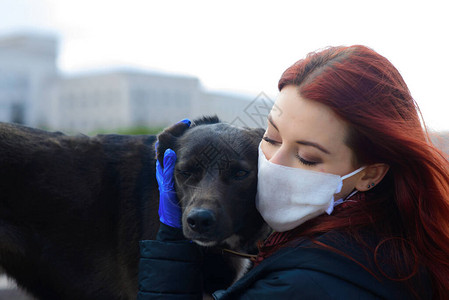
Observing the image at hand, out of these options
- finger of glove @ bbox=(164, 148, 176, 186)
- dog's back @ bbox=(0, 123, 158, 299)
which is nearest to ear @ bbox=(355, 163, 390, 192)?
finger of glove @ bbox=(164, 148, 176, 186)

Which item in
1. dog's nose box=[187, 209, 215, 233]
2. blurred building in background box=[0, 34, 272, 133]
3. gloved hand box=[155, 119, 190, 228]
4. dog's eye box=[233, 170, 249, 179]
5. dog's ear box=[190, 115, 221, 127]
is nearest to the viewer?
dog's nose box=[187, 209, 215, 233]

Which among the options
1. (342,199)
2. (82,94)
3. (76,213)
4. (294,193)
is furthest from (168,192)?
(82,94)

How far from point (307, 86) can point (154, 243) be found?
0.99 meters

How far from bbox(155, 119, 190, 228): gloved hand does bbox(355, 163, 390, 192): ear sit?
3.10 ft

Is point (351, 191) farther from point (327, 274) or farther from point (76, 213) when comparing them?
→ point (76, 213)

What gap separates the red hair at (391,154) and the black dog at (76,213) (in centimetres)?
92

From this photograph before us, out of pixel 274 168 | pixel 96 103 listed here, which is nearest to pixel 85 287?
pixel 274 168

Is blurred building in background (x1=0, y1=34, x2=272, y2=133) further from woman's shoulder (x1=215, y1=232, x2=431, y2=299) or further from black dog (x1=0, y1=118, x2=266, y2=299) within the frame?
woman's shoulder (x1=215, y1=232, x2=431, y2=299)

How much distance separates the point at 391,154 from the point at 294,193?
43 cm

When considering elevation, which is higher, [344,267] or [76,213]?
[344,267]

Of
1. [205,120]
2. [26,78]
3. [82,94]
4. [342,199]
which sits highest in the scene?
[342,199]

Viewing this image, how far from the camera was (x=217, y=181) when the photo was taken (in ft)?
8.49

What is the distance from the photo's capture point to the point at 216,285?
269cm

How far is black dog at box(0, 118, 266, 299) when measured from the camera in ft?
8.98
